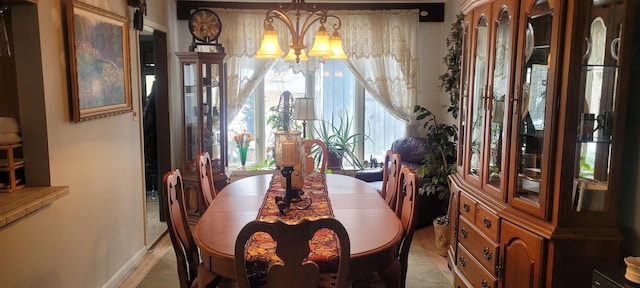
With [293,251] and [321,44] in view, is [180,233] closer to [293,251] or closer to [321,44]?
[293,251]

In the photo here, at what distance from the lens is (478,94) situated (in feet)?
9.99

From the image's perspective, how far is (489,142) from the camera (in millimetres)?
2793

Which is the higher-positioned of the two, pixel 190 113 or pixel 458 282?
pixel 190 113

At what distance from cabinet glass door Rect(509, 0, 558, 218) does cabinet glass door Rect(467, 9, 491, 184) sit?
0.44 metres

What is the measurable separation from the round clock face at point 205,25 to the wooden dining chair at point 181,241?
2.74 meters

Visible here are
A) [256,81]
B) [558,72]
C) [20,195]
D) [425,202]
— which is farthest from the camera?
[256,81]

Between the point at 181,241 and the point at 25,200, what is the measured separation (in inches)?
30.3

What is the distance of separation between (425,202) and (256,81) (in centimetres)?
230

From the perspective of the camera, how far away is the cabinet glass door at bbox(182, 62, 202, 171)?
15.5 feet

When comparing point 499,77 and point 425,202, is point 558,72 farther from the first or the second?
point 425,202

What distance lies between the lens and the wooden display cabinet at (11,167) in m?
2.31

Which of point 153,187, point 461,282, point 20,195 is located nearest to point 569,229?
point 461,282

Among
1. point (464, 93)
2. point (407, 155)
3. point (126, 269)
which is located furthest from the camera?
point (407, 155)

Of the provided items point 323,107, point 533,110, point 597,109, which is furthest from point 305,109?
point 597,109
